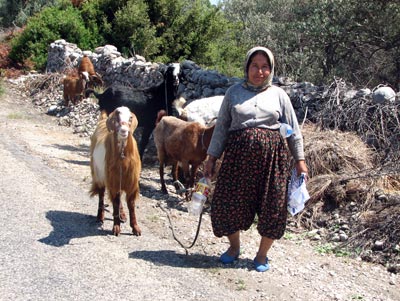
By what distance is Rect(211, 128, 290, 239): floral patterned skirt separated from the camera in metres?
4.67

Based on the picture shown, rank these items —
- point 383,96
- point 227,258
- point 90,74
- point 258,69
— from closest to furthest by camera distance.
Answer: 1. point 258,69
2. point 227,258
3. point 383,96
4. point 90,74

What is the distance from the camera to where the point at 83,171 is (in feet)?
28.6

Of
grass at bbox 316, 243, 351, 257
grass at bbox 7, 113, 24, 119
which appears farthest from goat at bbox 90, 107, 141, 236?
grass at bbox 7, 113, 24, 119

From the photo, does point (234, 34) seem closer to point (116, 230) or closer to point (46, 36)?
point (46, 36)

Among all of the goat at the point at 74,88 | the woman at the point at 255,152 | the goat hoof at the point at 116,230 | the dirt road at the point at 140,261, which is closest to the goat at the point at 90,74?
the goat at the point at 74,88

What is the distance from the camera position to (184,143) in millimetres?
7770

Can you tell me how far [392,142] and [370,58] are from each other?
19.4ft

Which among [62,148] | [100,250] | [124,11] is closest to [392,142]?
[100,250]

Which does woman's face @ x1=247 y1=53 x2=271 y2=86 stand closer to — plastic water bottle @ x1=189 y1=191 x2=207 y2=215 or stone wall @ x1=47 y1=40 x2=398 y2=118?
plastic water bottle @ x1=189 y1=191 x2=207 y2=215

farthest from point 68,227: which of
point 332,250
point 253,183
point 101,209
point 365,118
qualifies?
point 365,118

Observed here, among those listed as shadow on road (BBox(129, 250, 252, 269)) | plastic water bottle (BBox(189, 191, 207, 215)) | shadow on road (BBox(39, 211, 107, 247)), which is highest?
plastic water bottle (BBox(189, 191, 207, 215))

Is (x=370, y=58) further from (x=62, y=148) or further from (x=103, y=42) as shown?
(x=103, y=42)

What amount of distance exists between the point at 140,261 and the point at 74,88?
9.69m

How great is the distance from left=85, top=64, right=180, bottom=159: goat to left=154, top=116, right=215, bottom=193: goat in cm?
133
